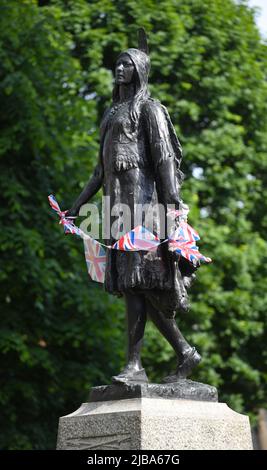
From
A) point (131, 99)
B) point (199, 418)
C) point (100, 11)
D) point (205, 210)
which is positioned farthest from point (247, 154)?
point (199, 418)

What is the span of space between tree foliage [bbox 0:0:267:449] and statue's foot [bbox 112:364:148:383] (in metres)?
5.84

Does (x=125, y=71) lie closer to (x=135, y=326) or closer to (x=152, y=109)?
(x=152, y=109)

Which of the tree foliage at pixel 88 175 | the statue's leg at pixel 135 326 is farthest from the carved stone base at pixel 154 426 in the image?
the tree foliage at pixel 88 175

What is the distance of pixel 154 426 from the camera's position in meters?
5.81

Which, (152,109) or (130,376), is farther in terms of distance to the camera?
(152,109)

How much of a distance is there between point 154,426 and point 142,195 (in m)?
1.89

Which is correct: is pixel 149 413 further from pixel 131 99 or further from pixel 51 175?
pixel 51 175

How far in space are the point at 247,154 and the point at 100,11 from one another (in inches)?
169

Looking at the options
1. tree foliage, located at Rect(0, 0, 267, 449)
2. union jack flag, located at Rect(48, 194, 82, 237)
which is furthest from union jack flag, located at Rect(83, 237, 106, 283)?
tree foliage, located at Rect(0, 0, 267, 449)

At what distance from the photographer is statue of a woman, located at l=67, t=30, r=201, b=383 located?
6555mm

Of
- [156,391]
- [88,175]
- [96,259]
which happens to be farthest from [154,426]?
[88,175]

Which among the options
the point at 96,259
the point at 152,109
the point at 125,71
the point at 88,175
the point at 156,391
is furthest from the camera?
the point at 88,175

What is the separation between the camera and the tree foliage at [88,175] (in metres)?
13.0

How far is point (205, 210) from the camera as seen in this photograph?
57.6 feet
